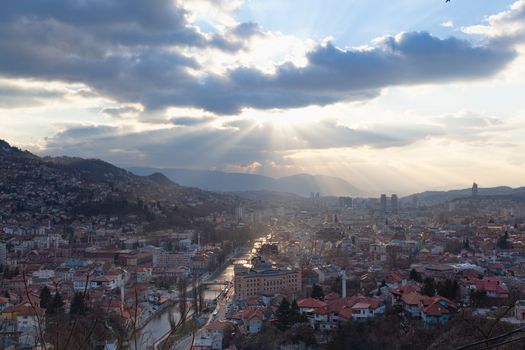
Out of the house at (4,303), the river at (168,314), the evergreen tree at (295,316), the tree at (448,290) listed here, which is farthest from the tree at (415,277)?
the house at (4,303)

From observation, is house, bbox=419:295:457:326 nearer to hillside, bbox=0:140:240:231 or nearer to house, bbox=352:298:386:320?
house, bbox=352:298:386:320

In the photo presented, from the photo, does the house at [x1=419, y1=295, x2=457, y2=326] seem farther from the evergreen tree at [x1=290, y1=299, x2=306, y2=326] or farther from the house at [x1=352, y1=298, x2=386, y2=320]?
the evergreen tree at [x1=290, y1=299, x2=306, y2=326]

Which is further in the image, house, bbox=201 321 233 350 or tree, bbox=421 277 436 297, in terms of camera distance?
tree, bbox=421 277 436 297

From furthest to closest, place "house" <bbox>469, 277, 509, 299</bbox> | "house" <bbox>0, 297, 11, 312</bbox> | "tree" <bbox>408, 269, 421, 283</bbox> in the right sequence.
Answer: "tree" <bbox>408, 269, 421, 283</bbox> → "house" <bbox>0, 297, 11, 312</bbox> → "house" <bbox>469, 277, 509, 299</bbox>

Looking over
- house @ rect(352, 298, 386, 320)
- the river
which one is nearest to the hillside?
the river

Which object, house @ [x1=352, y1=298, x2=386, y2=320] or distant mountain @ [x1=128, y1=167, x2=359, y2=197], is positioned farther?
distant mountain @ [x1=128, y1=167, x2=359, y2=197]

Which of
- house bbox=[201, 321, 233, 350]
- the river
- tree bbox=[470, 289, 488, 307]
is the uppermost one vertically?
tree bbox=[470, 289, 488, 307]

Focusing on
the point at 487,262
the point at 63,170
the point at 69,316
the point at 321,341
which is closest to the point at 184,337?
the point at 69,316

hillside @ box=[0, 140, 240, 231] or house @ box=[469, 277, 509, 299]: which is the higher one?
hillside @ box=[0, 140, 240, 231]

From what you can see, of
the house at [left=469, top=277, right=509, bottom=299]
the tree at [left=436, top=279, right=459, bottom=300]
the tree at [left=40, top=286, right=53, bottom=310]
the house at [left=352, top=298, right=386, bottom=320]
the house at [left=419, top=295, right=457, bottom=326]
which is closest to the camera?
the house at [left=419, top=295, right=457, bottom=326]

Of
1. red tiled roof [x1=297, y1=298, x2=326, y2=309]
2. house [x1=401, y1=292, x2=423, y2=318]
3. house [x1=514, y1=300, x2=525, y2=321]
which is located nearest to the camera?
house [x1=514, y1=300, x2=525, y2=321]

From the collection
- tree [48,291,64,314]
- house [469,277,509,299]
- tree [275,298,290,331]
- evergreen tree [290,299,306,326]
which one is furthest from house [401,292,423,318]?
tree [48,291,64,314]
